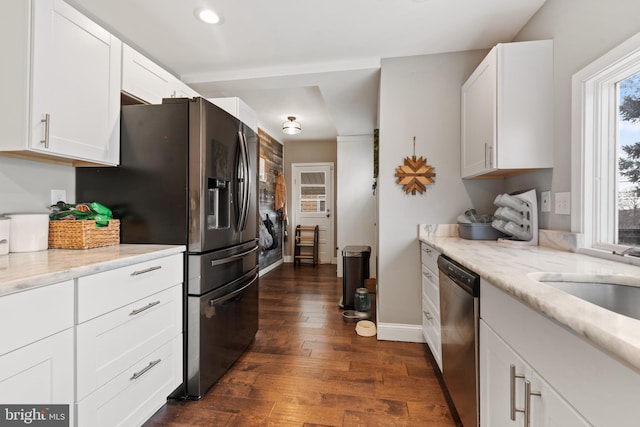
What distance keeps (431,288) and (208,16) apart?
239 cm

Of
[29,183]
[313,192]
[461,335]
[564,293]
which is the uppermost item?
[313,192]

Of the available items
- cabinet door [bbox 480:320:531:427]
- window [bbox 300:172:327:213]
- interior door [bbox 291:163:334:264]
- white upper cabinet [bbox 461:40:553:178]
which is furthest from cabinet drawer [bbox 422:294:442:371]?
window [bbox 300:172:327:213]

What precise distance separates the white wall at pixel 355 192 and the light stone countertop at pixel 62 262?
129 inches

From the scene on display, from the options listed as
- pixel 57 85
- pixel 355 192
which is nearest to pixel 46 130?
pixel 57 85

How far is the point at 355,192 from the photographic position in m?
4.56

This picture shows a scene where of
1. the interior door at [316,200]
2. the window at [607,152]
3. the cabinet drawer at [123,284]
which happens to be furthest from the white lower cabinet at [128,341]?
the interior door at [316,200]

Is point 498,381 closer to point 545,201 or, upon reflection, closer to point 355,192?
point 545,201

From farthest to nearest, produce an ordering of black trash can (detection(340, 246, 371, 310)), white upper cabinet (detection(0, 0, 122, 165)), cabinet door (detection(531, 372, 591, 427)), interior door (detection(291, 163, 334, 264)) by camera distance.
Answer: interior door (detection(291, 163, 334, 264)) < black trash can (detection(340, 246, 371, 310)) < white upper cabinet (detection(0, 0, 122, 165)) < cabinet door (detection(531, 372, 591, 427))

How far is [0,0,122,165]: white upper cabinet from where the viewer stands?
3.92 ft

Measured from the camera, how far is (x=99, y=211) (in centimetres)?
152

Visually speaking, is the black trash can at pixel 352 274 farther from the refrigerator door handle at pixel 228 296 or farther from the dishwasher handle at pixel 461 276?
the dishwasher handle at pixel 461 276

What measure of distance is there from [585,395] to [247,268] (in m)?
1.86

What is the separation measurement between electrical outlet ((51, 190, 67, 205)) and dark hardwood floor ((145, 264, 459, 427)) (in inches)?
51.9

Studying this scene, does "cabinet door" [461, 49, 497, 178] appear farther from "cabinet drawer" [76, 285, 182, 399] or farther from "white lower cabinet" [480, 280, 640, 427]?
"cabinet drawer" [76, 285, 182, 399]
